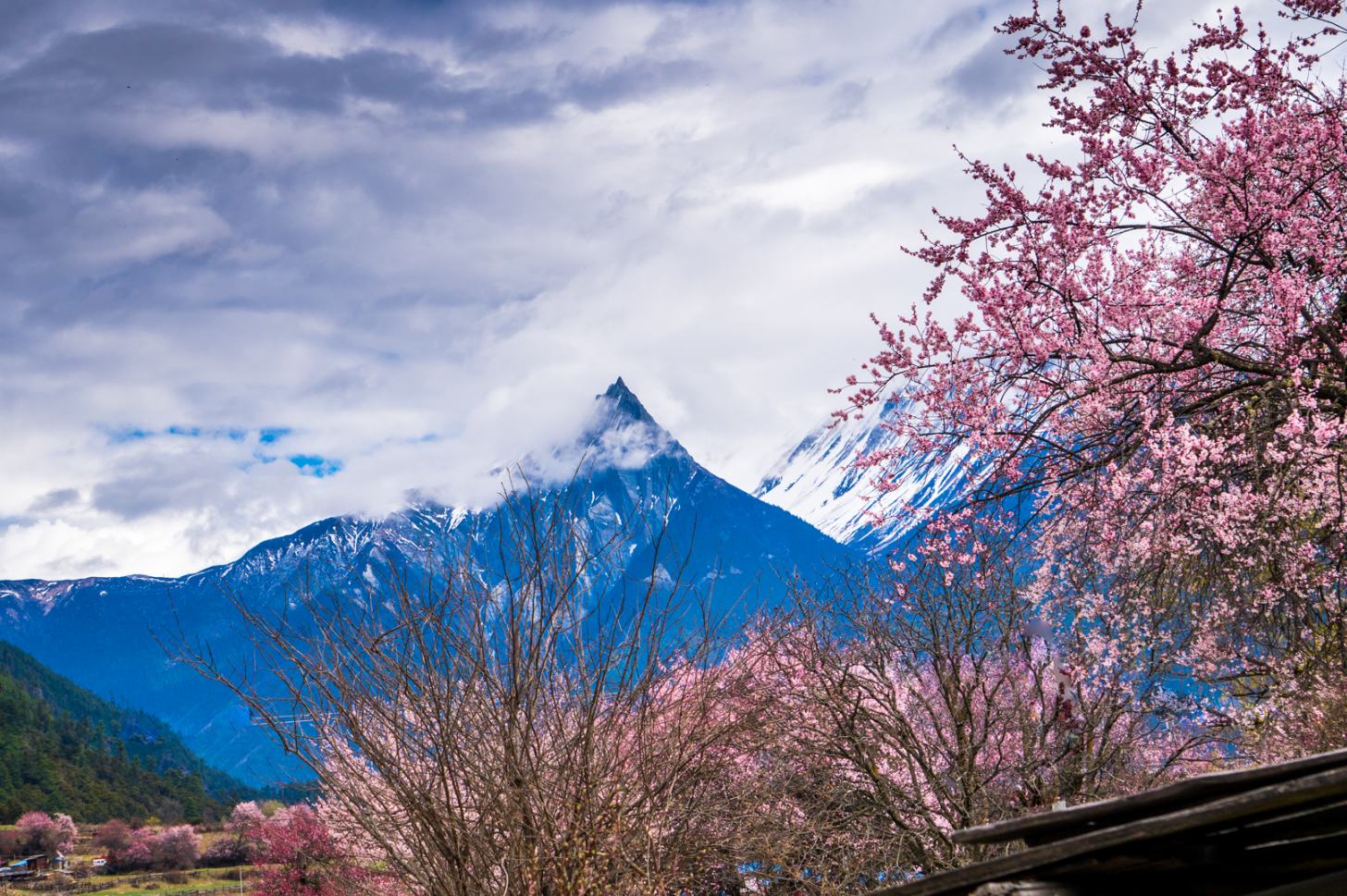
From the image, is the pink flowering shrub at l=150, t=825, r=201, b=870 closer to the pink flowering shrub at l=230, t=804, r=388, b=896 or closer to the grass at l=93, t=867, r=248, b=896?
the grass at l=93, t=867, r=248, b=896

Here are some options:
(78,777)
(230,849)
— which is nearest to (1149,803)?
(230,849)

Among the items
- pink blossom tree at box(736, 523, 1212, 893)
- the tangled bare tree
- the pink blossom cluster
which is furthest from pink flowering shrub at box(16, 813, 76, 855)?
the tangled bare tree

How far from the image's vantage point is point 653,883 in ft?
18.7

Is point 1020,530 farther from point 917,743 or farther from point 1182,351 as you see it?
point 917,743

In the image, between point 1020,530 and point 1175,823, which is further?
point 1020,530

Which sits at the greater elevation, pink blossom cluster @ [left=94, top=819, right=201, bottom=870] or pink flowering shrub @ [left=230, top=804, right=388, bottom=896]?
pink blossom cluster @ [left=94, top=819, right=201, bottom=870]

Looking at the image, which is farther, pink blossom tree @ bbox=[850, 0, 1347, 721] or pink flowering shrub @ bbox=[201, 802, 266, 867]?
pink flowering shrub @ bbox=[201, 802, 266, 867]

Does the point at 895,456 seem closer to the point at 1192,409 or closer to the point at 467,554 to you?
the point at 1192,409

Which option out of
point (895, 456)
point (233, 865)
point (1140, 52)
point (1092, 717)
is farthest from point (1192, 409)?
point (233, 865)

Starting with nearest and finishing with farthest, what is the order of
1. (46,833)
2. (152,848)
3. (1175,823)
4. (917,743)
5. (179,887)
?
1. (1175,823)
2. (917,743)
3. (179,887)
4. (46,833)
5. (152,848)

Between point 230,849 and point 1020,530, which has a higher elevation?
point 230,849

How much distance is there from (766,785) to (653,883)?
5.27 meters

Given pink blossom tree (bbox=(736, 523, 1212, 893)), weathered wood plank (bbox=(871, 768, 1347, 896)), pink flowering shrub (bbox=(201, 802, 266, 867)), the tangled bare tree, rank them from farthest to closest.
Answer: pink flowering shrub (bbox=(201, 802, 266, 867)), pink blossom tree (bbox=(736, 523, 1212, 893)), the tangled bare tree, weathered wood plank (bbox=(871, 768, 1347, 896))

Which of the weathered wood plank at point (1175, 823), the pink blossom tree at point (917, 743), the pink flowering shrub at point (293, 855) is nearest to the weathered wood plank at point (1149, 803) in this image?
the weathered wood plank at point (1175, 823)
